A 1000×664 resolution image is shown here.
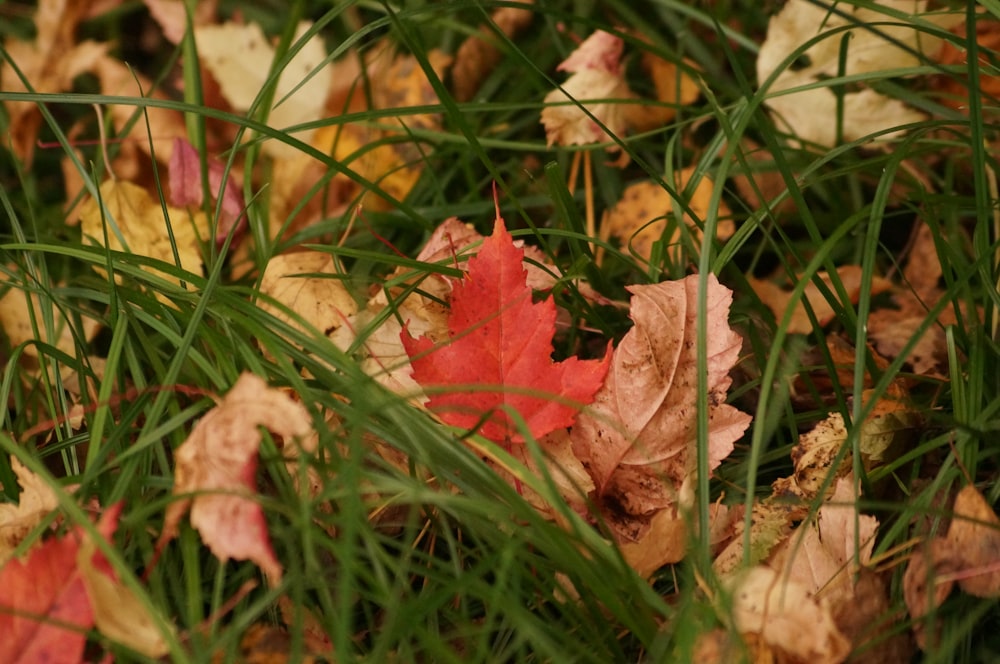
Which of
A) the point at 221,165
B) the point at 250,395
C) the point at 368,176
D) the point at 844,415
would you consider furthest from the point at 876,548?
the point at 221,165

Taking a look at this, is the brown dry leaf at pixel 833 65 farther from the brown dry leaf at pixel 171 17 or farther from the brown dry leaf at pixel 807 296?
the brown dry leaf at pixel 171 17

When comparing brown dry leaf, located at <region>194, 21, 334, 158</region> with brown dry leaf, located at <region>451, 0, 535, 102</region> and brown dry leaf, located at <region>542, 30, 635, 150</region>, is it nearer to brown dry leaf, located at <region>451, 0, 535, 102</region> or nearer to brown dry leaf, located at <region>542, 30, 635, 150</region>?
brown dry leaf, located at <region>451, 0, 535, 102</region>

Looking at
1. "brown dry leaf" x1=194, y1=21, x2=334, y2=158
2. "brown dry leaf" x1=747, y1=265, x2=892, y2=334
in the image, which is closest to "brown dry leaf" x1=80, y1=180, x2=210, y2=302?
"brown dry leaf" x1=194, y1=21, x2=334, y2=158

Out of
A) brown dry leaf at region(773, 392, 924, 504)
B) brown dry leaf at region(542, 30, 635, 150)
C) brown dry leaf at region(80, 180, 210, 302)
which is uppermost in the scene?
brown dry leaf at region(542, 30, 635, 150)

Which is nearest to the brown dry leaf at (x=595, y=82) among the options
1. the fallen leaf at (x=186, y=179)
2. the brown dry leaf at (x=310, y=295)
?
the brown dry leaf at (x=310, y=295)

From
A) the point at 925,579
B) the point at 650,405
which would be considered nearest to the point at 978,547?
the point at 925,579

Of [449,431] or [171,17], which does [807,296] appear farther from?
[171,17]
